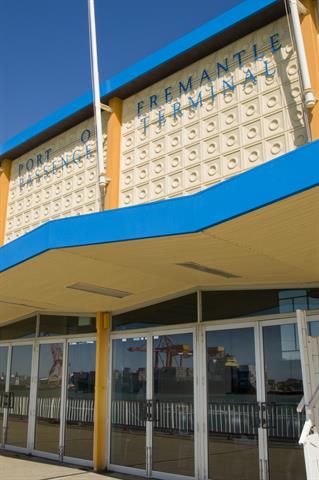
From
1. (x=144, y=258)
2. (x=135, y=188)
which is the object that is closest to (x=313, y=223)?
(x=144, y=258)

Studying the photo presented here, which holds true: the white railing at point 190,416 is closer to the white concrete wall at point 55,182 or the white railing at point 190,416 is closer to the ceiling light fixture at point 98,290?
the ceiling light fixture at point 98,290

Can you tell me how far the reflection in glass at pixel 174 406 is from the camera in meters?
8.59

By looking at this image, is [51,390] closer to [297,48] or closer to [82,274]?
[82,274]

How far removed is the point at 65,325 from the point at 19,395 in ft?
7.80

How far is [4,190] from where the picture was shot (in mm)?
12469

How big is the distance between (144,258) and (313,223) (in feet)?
7.74

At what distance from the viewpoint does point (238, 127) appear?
778 cm

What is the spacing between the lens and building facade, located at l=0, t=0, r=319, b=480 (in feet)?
18.9

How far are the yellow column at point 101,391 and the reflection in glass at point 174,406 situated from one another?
132cm

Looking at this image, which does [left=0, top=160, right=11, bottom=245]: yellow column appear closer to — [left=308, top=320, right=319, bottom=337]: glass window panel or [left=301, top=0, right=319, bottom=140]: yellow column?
[left=308, top=320, right=319, bottom=337]: glass window panel

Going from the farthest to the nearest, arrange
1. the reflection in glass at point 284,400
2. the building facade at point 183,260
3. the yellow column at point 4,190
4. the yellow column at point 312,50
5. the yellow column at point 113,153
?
the yellow column at point 4,190, the yellow column at point 113,153, the reflection in glass at point 284,400, the yellow column at point 312,50, the building facade at point 183,260

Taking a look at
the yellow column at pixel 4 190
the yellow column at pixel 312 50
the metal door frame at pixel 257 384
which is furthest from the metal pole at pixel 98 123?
the yellow column at pixel 312 50

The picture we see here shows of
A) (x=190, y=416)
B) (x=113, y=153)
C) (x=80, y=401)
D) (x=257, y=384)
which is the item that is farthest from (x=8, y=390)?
(x=257, y=384)

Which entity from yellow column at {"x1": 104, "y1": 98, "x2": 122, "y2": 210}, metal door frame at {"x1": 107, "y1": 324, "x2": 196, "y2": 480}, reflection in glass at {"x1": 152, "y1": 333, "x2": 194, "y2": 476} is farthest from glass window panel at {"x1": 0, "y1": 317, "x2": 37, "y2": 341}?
yellow column at {"x1": 104, "y1": 98, "x2": 122, "y2": 210}
